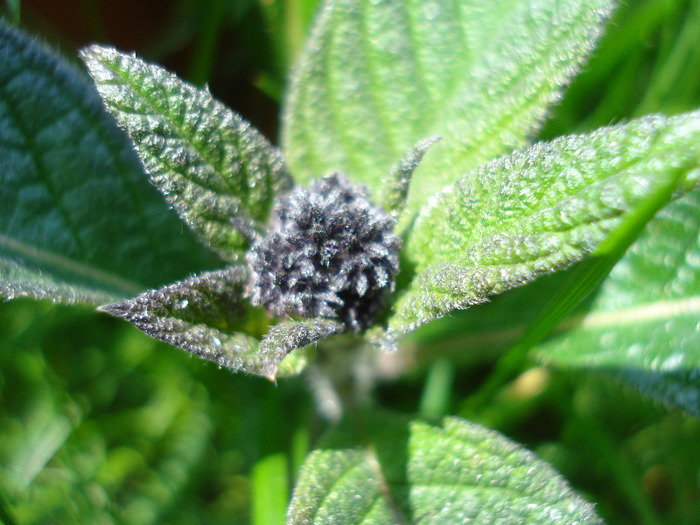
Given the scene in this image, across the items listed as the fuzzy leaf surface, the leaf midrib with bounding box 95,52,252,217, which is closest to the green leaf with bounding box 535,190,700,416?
the fuzzy leaf surface

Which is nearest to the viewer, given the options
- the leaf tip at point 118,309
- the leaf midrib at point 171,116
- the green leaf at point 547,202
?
the green leaf at point 547,202

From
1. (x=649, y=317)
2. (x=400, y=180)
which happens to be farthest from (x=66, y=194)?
(x=649, y=317)

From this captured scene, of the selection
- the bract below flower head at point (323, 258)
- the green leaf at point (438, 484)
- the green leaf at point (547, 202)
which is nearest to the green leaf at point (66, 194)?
the bract below flower head at point (323, 258)

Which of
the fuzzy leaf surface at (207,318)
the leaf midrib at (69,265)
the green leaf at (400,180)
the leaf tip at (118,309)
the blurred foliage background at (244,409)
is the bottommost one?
the blurred foliage background at (244,409)

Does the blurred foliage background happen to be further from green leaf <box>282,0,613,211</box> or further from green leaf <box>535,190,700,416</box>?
green leaf <box>282,0,613,211</box>

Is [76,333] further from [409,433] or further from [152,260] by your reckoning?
[409,433]

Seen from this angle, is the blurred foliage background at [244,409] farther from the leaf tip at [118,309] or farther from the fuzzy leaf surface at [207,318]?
the leaf tip at [118,309]
